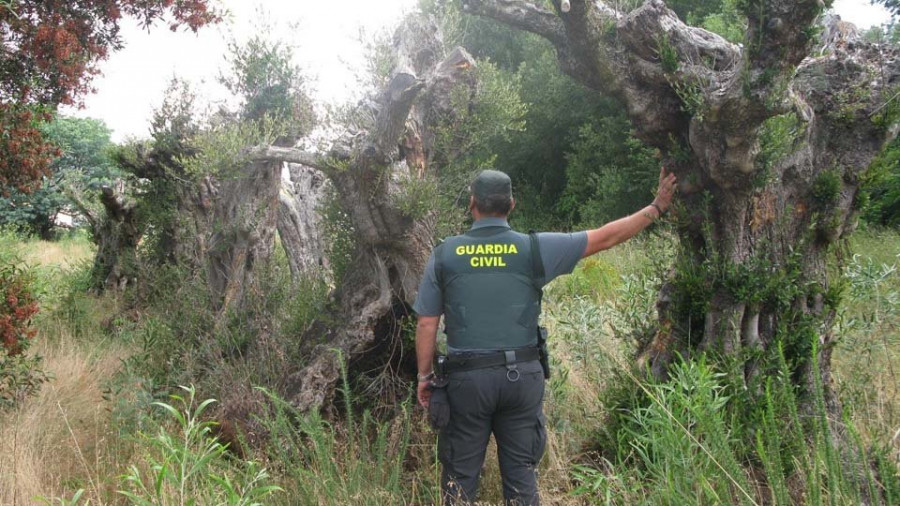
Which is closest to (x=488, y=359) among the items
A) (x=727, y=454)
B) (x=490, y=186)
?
(x=490, y=186)

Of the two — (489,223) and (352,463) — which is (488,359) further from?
(352,463)

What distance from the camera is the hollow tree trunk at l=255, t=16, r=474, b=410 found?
5930 millimetres

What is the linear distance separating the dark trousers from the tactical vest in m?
0.21

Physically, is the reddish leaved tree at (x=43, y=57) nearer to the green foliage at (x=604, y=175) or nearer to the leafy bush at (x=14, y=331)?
the leafy bush at (x=14, y=331)

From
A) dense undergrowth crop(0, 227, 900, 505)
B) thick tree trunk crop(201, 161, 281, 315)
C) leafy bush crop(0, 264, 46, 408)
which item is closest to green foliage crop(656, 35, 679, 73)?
dense undergrowth crop(0, 227, 900, 505)

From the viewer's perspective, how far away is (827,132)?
5.11 metres

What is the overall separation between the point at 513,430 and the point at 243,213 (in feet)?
20.9

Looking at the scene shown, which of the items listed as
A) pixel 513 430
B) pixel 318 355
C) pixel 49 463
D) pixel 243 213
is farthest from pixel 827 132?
pixel 243 213

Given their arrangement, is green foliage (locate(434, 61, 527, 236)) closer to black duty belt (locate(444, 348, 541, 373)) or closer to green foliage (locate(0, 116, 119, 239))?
black duty belt (locate(444, 348, 541, 373))

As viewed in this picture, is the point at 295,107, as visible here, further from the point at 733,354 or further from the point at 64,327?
the point at 733,354

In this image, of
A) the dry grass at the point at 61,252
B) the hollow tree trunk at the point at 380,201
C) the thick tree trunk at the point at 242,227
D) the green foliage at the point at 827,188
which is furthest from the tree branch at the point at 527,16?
the dry grass at the point at 61,252

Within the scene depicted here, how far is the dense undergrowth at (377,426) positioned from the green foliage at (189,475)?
0.07 ft

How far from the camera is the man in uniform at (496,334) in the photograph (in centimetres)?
433

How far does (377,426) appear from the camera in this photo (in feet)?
19.9
